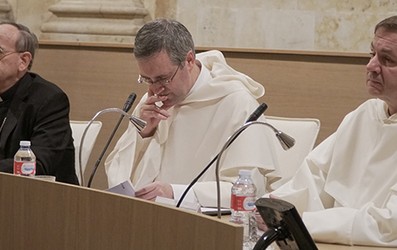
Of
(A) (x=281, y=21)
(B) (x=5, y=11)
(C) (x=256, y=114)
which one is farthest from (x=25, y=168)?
(B) (x=5, y=11)

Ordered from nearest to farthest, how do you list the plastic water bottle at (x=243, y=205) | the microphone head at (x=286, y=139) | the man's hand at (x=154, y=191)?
the plastic water bottle at (x=243, y=205)
the microphone head at (x=286, y=139)
the man's hand at (x=154, y=191)

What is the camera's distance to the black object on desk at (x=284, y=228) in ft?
8.66

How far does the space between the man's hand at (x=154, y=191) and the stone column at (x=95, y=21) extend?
10.8ft

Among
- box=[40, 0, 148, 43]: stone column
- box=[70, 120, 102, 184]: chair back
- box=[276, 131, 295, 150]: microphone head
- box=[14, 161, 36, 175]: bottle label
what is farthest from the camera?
box=[40, 0, 148, 43]: stone column

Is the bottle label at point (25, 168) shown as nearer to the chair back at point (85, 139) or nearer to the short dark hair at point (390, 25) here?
the chair back at point (85, 139)

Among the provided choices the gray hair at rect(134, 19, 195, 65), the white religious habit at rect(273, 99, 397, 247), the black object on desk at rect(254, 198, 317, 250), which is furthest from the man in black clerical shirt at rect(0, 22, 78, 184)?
the black object on desk at rect(254, 198, 317, 250)

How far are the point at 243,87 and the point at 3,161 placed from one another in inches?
53.4

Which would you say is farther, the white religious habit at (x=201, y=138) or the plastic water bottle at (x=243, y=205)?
the white religious habit at (x=201, y=138)

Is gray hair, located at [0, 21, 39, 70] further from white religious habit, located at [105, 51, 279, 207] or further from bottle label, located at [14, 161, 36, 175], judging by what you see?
bottle label, located at [14, 161, 36, 175]

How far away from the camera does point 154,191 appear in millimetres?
4590

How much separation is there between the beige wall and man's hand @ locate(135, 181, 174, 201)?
2810 mm

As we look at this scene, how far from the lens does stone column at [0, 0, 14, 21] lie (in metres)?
8.23

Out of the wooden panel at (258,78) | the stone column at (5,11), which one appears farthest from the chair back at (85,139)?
the stone column at (5,11)

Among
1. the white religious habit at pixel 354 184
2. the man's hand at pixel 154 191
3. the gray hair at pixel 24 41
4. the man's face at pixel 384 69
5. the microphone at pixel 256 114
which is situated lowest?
the man's hand at pixel 154 191
